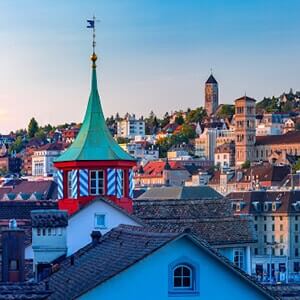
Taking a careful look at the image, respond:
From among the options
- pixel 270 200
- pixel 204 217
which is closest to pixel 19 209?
pixel 204 217

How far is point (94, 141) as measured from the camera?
2941 centimetres

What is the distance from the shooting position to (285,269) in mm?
102188

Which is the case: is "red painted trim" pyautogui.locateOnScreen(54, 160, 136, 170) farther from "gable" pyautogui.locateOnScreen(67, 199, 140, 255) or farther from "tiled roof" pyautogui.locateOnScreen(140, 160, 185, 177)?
"tiled roof" pyautogui.locateOnScreen(140, 160, 185, 177)

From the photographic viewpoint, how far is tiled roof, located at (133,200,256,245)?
3195cm

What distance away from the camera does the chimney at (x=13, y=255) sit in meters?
18.8

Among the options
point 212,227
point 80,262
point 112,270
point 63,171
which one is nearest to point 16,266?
point 80,262

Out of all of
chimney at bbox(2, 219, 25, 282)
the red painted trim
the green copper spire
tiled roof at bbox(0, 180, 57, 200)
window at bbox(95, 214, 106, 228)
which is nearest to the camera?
chimney at bbox(2, 219, 25, 282)

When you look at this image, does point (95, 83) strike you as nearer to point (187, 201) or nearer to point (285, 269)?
point (187, 201)

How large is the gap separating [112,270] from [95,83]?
16626 millimetres

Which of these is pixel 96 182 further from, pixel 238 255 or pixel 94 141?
pixel 238 255

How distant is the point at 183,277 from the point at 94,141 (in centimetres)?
1531

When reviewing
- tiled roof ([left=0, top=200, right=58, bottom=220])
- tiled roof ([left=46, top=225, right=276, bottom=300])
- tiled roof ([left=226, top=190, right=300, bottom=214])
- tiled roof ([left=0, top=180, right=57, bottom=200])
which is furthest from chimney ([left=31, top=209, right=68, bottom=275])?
tiled roof ([left=0, top=180, right=57, bottom=200])

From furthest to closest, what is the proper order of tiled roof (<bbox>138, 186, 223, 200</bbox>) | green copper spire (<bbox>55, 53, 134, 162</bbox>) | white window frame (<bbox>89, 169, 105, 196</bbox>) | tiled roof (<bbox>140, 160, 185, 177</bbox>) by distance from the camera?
tiled roof (<bbox>140, 160, 185, 177</bbox>) < tiled roof (<bbox>138, 186, 223, 200</bbox>) < green copper spire (<bbox>55, 53, 134, 162</bbox>) < white window frame (<bbox>89, 169, 105, 196</bbox>)

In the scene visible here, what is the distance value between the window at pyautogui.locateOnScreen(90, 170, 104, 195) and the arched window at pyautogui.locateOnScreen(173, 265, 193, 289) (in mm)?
13710
